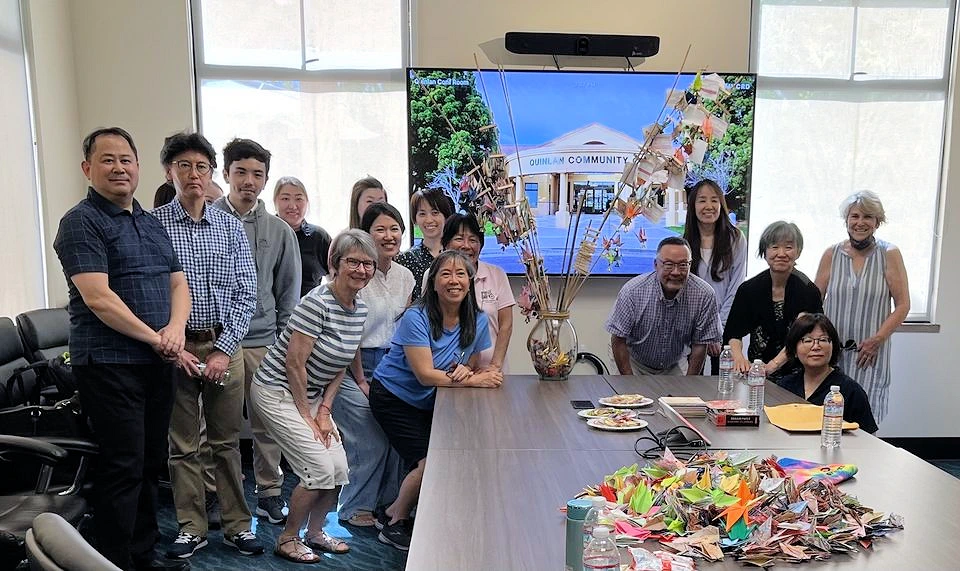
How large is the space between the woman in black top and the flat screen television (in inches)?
24.8

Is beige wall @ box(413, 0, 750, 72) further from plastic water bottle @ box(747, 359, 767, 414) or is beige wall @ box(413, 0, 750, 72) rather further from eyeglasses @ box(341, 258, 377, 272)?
plastic water bottle @ box(747, 359, 767, 414)

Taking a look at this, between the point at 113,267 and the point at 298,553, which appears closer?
the point at 113,267

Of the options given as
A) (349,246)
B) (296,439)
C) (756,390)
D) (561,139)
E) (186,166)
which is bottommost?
(296,439)

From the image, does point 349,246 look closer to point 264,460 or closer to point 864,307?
point 264,460

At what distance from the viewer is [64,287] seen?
378 cm

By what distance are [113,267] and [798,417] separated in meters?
2.41

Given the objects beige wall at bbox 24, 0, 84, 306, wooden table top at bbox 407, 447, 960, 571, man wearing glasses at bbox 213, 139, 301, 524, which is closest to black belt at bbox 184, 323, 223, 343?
man wearing glasses at bbox 213, 139, 301, 524

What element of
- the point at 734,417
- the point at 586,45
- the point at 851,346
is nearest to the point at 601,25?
the point at 586,45

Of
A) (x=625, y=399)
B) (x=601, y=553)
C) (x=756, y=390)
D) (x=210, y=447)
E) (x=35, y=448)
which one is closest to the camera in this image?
(x=601, y=553)

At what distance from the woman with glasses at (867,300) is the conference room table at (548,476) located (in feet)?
4.19

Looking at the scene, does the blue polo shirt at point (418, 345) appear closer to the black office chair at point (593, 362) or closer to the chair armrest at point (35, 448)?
the chair armrest at point (35, 448)

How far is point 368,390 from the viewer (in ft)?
10.1

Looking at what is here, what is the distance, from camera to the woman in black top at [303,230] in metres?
3.66

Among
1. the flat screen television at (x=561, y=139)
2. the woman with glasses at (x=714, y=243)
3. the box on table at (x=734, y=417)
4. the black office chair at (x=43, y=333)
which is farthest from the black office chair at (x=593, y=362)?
the black office chair at (x=43, y=333)
